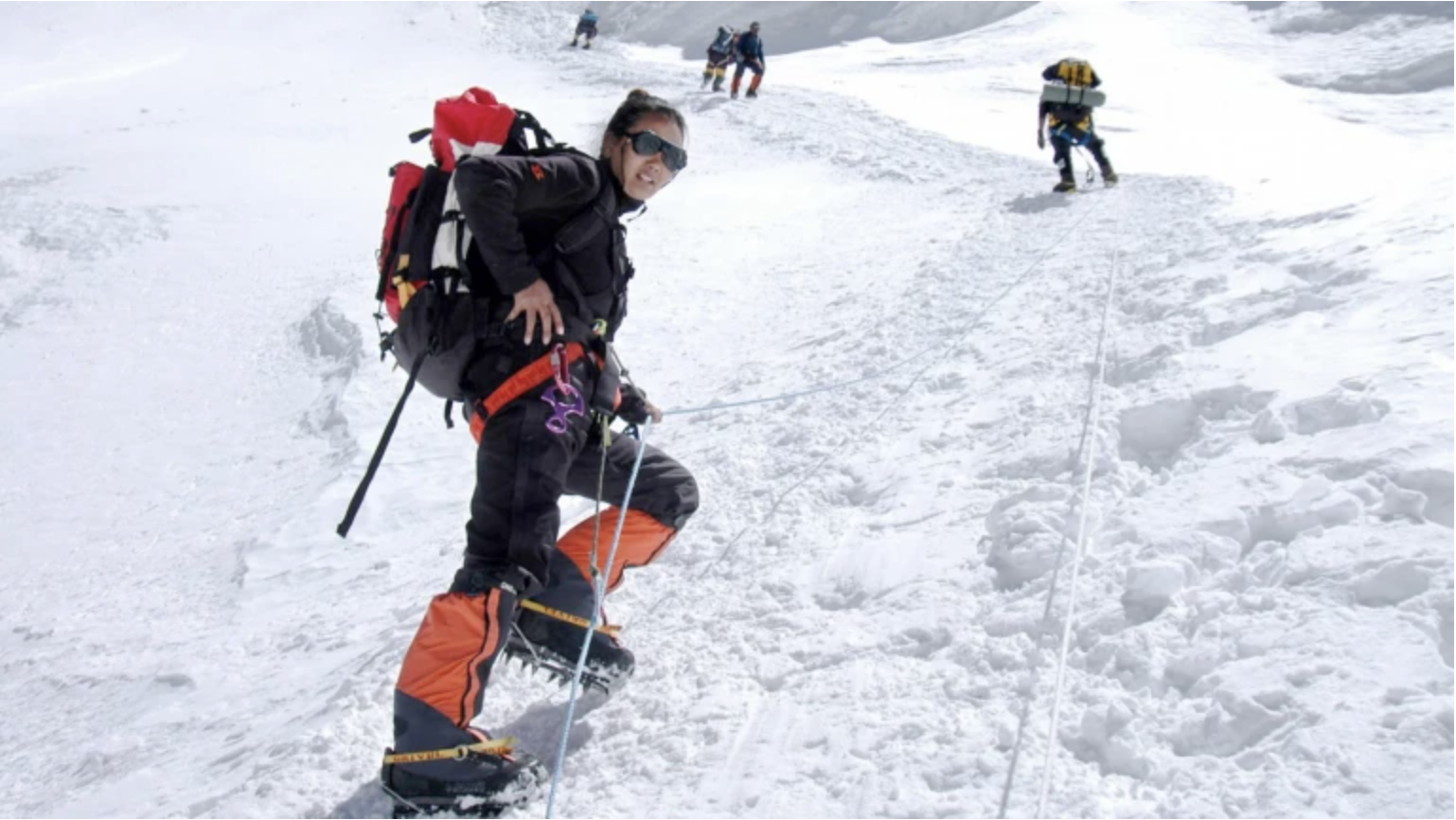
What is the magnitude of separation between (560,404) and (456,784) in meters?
0.90

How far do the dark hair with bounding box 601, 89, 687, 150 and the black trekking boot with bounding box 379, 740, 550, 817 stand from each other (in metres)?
1.54

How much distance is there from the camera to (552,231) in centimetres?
278

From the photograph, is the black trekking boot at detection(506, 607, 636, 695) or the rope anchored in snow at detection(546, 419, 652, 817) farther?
the black trekking boot at detection(506, 607, 636, 695)

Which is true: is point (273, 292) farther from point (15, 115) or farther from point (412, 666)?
point (15, 115)

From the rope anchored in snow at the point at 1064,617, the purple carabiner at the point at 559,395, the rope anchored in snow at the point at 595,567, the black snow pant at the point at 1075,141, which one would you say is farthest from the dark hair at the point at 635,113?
the black snow pant at the point at 1075,141

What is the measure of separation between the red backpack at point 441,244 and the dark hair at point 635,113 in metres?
0.15

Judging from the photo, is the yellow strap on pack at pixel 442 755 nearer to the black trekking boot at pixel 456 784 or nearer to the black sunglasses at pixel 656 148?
the black trekking boot at pixel 456 784

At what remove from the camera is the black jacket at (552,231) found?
254 cm

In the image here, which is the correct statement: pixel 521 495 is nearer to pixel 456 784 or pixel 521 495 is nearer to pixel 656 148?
pixel 456 784

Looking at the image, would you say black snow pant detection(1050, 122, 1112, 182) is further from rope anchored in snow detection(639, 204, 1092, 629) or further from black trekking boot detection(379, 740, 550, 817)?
black trekking boot detection(379, 740, 550, 817)

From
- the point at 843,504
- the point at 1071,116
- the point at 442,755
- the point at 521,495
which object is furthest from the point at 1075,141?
the point at 442,755

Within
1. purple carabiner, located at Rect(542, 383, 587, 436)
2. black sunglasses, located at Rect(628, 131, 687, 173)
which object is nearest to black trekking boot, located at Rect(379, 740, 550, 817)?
purple carabiner, located at Rect(542, 383, 587, 436)

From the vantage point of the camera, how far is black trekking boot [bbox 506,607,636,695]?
9.61 ft

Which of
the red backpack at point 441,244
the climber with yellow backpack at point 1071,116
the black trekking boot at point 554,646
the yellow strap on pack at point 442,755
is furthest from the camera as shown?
the climber with yellow backpack at point 1071,116
